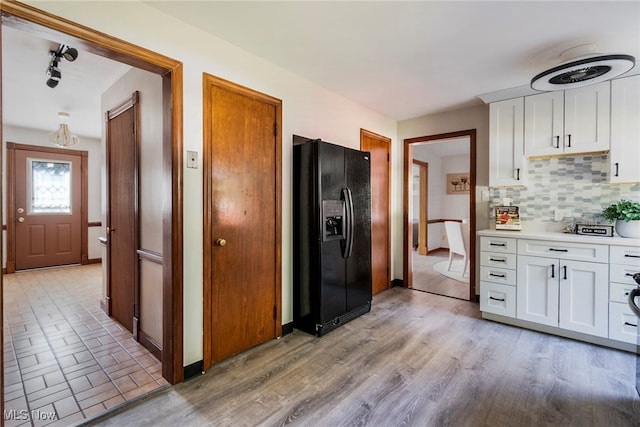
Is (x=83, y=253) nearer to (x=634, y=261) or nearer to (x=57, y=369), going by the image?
(x=57, y=369)

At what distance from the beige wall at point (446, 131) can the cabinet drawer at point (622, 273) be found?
49.9 inches

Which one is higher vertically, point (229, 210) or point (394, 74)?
point (394, 74)

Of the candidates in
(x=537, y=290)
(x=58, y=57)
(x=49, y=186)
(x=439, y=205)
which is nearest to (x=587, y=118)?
(x=537, y=290)

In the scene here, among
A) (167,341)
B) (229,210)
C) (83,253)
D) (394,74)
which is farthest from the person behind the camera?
(83,253)

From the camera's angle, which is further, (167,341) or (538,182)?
(538,182)

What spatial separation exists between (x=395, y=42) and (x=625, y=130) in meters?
2.24

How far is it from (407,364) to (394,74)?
8.45ft

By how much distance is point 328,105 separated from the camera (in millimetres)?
3383

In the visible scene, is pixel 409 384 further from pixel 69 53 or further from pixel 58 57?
pixel 58 57

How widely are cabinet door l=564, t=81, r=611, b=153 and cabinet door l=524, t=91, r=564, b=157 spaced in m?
0.05

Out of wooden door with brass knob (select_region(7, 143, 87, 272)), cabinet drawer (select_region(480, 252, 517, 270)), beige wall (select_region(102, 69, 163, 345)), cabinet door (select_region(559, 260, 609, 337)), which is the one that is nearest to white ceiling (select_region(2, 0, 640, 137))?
beige wall (select_region(102, 69, 163, 345))

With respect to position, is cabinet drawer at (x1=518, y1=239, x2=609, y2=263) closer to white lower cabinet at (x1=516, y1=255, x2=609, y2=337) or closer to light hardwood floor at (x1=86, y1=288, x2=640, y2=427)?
white lower cabinet at (x1=516, y1=255, x2=609, y2=337)

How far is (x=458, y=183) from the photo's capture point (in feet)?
25.7

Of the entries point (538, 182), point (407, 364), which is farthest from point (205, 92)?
point (538, 182)
